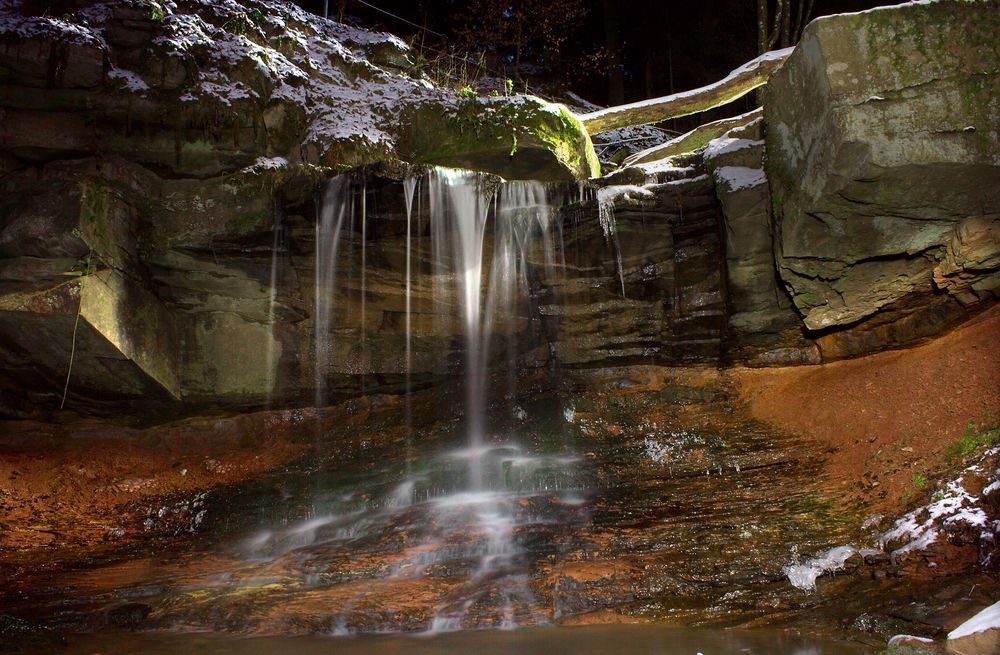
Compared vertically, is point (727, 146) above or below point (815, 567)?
above

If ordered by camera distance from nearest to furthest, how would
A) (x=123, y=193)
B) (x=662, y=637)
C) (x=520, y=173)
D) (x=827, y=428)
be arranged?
(x=662, y=637) → (x=827, y=428) → (x=123, y=193) → (x=520, y=173)

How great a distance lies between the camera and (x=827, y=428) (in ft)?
27.5

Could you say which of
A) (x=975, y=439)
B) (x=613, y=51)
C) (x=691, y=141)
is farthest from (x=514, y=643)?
(x=613, y=51)

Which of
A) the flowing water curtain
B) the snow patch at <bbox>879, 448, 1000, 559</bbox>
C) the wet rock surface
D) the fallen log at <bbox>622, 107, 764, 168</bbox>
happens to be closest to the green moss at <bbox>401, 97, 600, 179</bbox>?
the fallen log at <bbox>622, 107, 764, 168</bbox>

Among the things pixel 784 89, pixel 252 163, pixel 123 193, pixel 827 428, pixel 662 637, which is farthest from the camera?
pixel 252 163

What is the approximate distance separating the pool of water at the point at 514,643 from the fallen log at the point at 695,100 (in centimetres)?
1000

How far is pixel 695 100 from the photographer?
12250 millimetres

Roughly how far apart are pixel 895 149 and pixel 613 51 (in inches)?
688

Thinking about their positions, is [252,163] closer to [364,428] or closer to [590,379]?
[364,428]

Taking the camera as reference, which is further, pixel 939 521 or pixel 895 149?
pixel 895 149

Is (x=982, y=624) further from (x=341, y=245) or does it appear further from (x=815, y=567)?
(x=341, y=245)

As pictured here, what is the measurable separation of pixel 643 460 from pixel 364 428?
15.9ft

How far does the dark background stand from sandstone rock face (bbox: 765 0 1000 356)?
51.1 ft

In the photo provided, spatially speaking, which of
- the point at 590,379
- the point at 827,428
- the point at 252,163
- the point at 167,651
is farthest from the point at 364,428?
the point at 827,428
